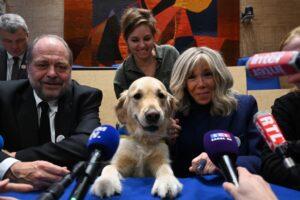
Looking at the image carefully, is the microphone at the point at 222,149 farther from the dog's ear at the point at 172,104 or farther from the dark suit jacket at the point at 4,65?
the dark suit jacket at the point at 4,65

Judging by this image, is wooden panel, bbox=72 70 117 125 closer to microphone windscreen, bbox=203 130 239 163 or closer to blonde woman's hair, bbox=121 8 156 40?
blonde woman's hair, bbox=121 8 156 40

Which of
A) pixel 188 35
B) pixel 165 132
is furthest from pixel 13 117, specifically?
pixel 188 35

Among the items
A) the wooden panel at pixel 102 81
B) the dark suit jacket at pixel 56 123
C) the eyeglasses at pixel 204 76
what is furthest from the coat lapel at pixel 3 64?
the eyeglasses at pixel 204 76

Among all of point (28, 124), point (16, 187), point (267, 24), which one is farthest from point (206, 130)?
point (267, 24)

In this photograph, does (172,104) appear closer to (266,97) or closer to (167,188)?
(167,188)

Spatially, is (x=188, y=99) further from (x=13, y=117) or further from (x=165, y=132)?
(x=13, y=117)

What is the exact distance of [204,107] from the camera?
71.1 inches

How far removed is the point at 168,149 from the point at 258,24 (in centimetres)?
410

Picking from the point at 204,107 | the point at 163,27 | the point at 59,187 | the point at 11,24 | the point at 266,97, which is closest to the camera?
the point at 59,187

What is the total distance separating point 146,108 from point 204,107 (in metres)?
0.32

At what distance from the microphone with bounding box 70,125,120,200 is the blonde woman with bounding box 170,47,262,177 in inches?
32.0

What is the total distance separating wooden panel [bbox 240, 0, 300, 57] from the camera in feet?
17.0

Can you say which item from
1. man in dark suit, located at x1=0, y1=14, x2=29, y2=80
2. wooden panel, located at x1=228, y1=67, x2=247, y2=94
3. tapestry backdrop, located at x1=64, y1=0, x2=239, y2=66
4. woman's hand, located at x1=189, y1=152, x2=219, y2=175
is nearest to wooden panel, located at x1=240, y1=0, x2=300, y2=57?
tapestry backdrop, located at x1=64, y1=0, x2=239, y2=66

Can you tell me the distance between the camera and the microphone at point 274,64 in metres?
0.55
